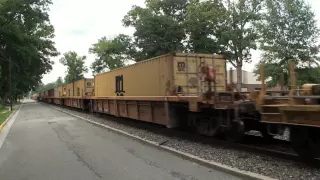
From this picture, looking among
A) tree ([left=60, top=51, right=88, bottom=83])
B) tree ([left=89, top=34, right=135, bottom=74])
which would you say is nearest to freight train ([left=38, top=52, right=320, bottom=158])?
tree ([left=89, top=34, right=135, bottom=74])

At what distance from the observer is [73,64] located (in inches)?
4149

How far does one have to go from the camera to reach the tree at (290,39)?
88.3 feet

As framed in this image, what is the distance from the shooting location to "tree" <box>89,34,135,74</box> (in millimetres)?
50066

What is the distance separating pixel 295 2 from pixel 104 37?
59.8 metres

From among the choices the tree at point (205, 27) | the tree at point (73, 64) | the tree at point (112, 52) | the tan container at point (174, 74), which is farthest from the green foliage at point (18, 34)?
the tree at point (73, 64)

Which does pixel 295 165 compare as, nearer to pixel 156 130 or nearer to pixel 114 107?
pixel 156 130

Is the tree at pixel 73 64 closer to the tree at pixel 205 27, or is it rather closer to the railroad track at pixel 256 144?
the tree at pixel 205 27

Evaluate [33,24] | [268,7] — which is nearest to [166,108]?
[268,7]

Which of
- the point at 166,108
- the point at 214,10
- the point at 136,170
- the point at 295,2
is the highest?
the point at 214,10

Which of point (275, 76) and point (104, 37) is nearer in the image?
point (275, 76)

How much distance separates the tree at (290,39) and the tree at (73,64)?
83019 mm

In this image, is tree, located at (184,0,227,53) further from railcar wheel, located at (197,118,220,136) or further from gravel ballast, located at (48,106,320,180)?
gravel ballast, located at (48,106,320,180)

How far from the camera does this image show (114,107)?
1811 centimetres

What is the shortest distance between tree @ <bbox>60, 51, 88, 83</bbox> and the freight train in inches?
3512
